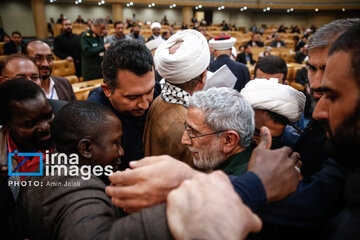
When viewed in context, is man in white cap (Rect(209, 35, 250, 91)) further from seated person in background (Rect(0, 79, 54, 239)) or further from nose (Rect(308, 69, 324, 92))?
seated person in background (Rect(0, 79, 54, 239))

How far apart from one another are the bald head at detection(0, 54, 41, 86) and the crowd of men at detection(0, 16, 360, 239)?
11 mm

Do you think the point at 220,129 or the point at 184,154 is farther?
the point at 184,154

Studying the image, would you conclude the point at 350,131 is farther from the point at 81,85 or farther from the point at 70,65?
the point at 70,65

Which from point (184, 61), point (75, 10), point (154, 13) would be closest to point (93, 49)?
point (184, 61)

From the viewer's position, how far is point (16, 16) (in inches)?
758

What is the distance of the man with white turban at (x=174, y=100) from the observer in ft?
5.38

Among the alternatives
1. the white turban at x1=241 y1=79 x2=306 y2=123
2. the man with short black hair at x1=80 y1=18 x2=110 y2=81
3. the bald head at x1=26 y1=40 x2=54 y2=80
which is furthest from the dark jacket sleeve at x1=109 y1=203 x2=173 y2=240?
the man with short black hair at x1=80 y1=18 x2=110 y2=81

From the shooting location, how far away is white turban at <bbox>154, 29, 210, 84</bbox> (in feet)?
5.41

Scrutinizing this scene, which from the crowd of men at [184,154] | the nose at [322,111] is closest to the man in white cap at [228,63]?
the crowd of men at [184,154]

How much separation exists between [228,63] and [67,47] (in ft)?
14.0

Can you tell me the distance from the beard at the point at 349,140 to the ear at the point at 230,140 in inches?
21.7

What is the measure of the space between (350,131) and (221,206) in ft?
2.01

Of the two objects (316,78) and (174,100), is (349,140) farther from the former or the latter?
(174,100)

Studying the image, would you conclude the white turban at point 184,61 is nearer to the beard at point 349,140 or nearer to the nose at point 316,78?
the nose at point 316,78
